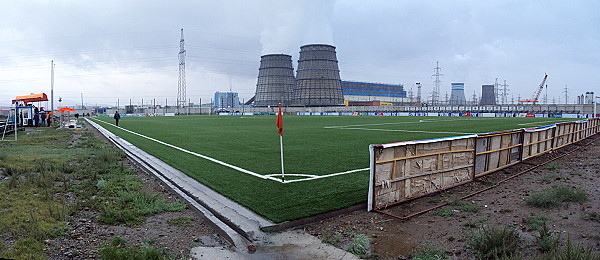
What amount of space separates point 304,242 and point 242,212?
→ 1.67m

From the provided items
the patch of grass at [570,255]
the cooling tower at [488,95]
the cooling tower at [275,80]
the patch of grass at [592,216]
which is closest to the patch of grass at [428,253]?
the patch of grass at [570,255]

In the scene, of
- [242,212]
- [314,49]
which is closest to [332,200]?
[242,212]

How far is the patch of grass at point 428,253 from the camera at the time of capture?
16.4 ft

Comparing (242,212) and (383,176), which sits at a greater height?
(383,176)

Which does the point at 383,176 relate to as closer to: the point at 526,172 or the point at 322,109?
the point at 526,172

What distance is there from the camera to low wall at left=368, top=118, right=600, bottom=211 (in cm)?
719

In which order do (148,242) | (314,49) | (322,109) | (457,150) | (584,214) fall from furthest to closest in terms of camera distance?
1. (314,49)
2. (322,109)
3. (457,150)
4. (584,214)
5. (148,242)

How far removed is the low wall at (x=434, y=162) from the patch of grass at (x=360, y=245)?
1.41m

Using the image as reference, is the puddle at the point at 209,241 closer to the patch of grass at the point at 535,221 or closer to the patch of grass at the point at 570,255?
the patch of grass at the point at 570,255

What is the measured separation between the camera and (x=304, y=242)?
5.73 meters

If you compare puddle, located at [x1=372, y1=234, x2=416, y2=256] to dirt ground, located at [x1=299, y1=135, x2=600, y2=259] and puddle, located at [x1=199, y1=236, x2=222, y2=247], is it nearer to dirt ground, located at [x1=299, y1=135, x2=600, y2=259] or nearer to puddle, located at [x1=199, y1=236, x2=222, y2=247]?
dirt ground, located at [x1=299, y1=135, x2=600, y2=259]

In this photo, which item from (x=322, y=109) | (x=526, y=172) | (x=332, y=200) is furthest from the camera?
(x=322, y=109)

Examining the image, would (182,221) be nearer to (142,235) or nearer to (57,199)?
(142,235)

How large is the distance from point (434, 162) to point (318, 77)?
10002cm
